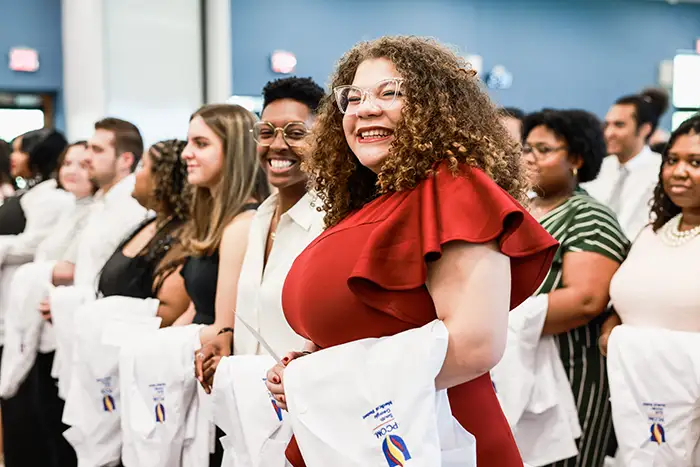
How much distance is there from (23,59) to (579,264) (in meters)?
6.79

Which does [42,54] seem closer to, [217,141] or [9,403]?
[9,403]

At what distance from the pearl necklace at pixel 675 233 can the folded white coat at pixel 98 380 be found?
1.79 metres

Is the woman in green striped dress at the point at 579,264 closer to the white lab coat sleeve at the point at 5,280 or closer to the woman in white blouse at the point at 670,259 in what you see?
the woman in white blouse at the point at 670,259

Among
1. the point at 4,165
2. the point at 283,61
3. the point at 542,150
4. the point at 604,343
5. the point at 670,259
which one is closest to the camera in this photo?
the point at 670,259

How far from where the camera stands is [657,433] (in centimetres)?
242

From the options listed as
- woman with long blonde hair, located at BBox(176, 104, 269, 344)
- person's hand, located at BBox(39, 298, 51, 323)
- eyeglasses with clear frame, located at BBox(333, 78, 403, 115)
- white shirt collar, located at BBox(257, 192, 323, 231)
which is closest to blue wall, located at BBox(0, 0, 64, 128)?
person's hand, located at BBox(39, 298, 51, 323)

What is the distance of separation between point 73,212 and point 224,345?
2346 millimetres

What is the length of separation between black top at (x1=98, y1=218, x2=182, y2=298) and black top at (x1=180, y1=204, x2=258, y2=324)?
32cm

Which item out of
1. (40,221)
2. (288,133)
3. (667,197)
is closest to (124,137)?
(40,221)

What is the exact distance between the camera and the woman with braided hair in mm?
3088

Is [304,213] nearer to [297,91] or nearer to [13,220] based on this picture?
[297,91]

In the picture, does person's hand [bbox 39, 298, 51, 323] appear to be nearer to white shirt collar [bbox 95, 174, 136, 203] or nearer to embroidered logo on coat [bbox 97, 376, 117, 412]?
white shirt collar [bbox 95, 174, 136, 203]

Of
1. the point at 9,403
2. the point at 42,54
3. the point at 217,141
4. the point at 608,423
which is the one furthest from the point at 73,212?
the point at 42,54

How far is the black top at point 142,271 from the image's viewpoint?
317 cm
